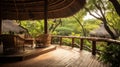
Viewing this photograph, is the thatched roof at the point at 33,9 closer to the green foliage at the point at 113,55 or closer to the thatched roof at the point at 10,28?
the thatched roof at the point at 10,28

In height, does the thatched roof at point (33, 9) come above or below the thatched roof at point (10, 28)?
above

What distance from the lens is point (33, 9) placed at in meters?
11.4

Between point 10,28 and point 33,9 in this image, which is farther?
point 10,28

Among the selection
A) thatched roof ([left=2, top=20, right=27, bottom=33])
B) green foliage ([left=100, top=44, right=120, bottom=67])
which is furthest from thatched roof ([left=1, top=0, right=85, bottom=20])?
green foliage ([left=100, top=44, right=120, bottom=67])

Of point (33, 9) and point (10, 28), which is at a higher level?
point (33, 9)

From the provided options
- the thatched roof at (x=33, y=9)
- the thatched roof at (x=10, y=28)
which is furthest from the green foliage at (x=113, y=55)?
the thatched roof at (x=10, y=28)

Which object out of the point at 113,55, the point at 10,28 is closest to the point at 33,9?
the point at 10,28

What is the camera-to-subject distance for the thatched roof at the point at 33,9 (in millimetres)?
9789

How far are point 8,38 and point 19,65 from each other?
1412mm

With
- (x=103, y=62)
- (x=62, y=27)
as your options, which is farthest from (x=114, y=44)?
(x=62, y=27)

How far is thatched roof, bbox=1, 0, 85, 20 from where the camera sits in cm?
979

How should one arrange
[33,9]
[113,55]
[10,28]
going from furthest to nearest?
[10,28]
[33,9]
[113,55]

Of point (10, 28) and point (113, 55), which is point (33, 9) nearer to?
point (10, 28)

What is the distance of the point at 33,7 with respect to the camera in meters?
11.0
